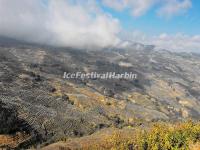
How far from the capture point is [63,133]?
16675cm

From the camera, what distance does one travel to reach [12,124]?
160 m

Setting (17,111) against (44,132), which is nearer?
(44,132)

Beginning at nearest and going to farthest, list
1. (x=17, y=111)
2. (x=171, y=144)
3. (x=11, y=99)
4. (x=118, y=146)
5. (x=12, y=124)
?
(x=171, y=144) < (x=118, y=146) < (x=12, y=124) < (x=17, y=111) < (x=11, y=99)

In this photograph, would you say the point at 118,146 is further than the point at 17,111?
No

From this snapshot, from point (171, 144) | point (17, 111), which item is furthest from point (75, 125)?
point (171, 144)

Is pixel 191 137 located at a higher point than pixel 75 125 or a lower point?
higher

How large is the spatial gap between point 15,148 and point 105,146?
34938mm

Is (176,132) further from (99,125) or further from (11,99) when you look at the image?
(11,99)

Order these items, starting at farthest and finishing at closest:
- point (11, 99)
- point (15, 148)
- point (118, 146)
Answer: point (11, 99) → point (15, 148) → point (118, 146)

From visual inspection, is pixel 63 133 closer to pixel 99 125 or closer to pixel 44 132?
pixel 44 132

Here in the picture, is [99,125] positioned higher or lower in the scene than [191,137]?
lower

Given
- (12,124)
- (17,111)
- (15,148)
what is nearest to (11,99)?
(17,111)

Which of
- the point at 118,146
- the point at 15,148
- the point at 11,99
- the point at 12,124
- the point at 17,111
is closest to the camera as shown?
the point at 118,146

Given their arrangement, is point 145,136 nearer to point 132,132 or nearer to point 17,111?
point 132,132
